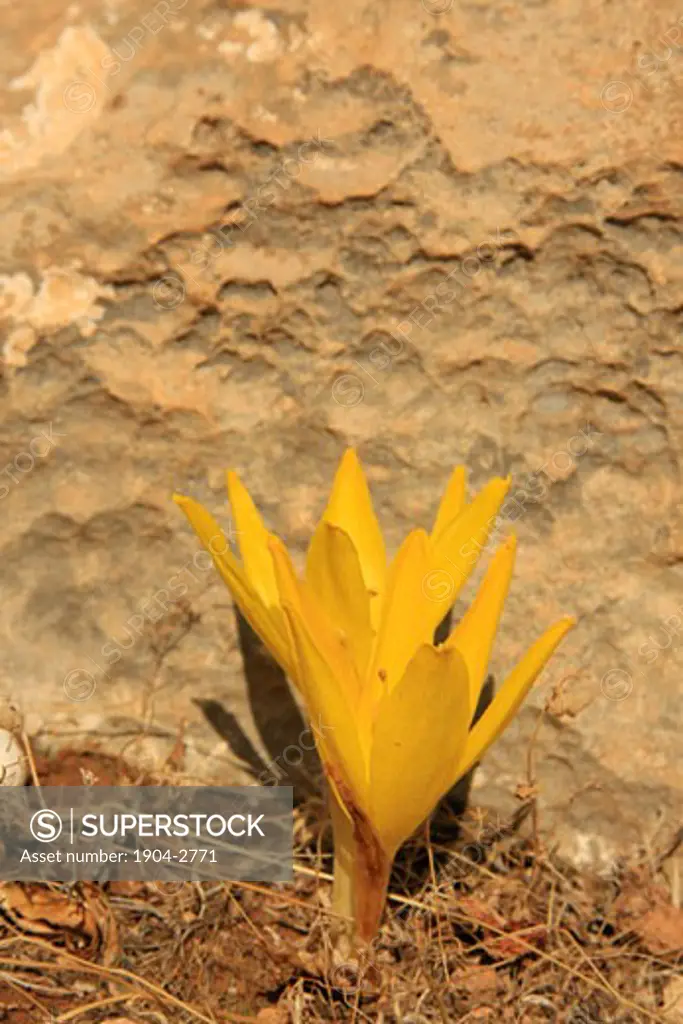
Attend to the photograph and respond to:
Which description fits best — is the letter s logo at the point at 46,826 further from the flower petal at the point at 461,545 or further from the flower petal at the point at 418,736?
the flower petal at the point at 461,545

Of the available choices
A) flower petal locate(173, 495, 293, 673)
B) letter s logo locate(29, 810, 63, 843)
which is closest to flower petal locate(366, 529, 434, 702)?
flower petal locate(173, 495, 293, 673)

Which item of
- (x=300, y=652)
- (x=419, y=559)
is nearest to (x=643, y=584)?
(x=419, y=559)

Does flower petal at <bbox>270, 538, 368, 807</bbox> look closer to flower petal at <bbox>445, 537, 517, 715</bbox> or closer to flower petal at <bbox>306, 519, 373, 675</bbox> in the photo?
flower petal at <bbox>306, 519, 373, 675</bbox>

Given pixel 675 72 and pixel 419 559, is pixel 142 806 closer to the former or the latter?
pixel 419 559

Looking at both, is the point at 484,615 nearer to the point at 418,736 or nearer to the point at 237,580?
the point at 418,736

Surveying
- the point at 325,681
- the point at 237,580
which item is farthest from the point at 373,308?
the point at 325,681
